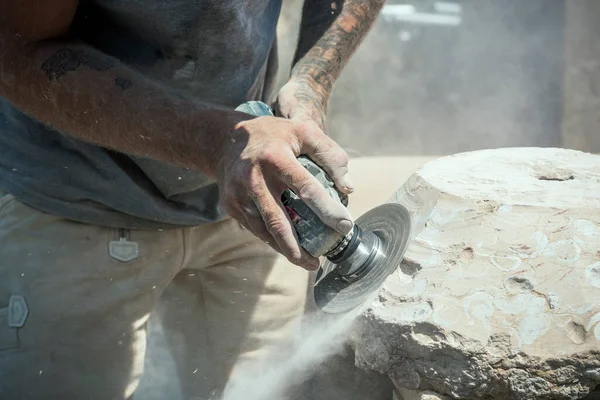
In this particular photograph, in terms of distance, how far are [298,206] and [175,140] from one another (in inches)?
15.6

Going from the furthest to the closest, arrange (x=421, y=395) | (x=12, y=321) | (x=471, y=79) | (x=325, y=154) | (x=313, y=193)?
(x=471, y=79) < (x=12, y=321) < (x=421, y=395) < (x=325, y=154) < (x=313, y=193)

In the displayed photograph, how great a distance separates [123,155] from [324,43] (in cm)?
85

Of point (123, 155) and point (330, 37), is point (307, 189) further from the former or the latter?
point (330, 37)

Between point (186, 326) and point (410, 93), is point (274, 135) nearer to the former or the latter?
point (186, 326)

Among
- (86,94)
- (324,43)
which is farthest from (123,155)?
(324,43)

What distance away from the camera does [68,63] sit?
2.08 metres

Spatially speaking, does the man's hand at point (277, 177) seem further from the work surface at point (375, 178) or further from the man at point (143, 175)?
the work surface at point (375, 178)

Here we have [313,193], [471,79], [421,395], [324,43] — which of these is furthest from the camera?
[471,79]

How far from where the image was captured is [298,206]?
72.1 inches

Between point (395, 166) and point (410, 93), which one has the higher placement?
point (395, 166)

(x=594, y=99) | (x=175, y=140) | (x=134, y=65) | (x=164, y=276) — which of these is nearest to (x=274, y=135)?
(x=175, y=140)

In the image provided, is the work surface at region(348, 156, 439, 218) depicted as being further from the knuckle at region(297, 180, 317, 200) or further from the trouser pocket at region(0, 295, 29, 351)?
the knuckle at region(297, 180, 317, 200)

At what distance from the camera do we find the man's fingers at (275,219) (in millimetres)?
1793

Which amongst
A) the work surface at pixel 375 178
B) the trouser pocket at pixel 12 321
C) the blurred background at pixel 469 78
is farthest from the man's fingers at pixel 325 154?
the blurred background at pixel 469 78
